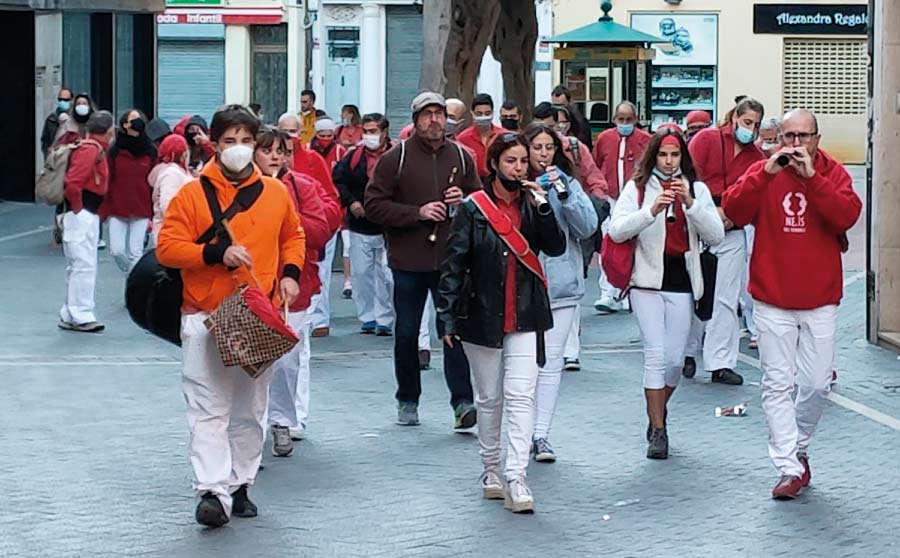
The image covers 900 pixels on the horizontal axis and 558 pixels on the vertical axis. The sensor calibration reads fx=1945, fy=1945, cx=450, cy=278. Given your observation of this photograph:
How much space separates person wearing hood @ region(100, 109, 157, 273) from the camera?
17016 millimetres

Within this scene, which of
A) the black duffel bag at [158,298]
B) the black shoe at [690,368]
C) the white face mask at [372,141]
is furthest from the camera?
the white face mask at [372,141]

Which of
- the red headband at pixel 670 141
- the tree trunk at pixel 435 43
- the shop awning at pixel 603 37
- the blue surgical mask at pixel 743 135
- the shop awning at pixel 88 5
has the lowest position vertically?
the red headband at pixel 670 141

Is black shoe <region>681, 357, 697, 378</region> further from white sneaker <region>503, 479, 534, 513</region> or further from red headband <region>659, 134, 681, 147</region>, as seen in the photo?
white sneaker <region>503, 479, 534, 513</region>

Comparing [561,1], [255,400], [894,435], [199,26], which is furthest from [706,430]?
[199,26]

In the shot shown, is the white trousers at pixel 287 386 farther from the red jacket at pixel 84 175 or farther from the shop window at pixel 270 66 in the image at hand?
the shop window at pixel 270 66

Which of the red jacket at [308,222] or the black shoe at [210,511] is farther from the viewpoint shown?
the red jacket at [308,222]

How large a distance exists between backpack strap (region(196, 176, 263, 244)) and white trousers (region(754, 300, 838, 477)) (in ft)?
8.35

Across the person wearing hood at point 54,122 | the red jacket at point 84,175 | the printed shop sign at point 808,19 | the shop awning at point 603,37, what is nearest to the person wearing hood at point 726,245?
the red jacket at point 84,175

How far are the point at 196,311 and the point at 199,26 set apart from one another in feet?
135

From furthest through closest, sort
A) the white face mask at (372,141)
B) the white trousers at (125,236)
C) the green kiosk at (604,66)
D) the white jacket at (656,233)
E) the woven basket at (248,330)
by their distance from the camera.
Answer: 1. the green kiosk at (604,66)
2. the white trousers at (125,236)
3. the white face mask at (372,141)
4. the white jacket at (656,233)
5. the woven basket at (248,330)

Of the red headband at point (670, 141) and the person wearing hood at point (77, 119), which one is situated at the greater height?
the person wearing hood at point (77, 119)

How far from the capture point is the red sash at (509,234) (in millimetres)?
9055

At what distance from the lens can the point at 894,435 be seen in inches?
433

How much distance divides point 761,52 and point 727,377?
32.0 metres
